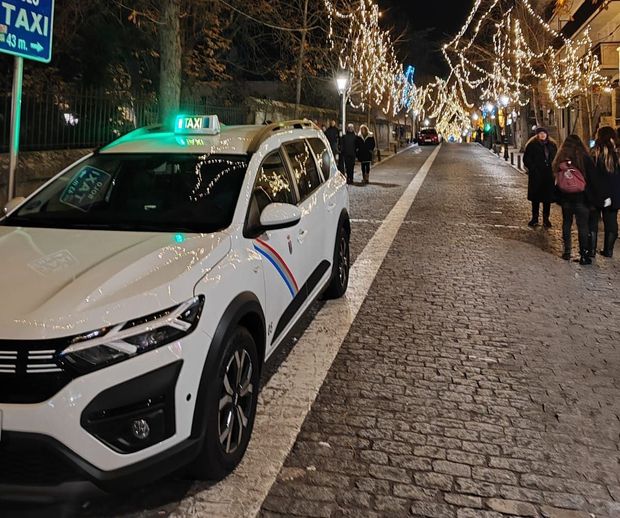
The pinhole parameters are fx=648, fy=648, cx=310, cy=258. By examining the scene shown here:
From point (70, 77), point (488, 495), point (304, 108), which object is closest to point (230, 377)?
point (488, 495)

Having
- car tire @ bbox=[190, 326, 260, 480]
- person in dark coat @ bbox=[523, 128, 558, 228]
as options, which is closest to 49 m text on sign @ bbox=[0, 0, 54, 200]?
car tire @ bbox=[190, 326, 260, 480]

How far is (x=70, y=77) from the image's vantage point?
48.6 ft

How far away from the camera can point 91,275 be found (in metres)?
3.06

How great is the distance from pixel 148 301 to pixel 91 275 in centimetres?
37

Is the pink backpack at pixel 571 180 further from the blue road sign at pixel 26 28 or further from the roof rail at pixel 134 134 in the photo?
the blue road sign at pixel 26 28

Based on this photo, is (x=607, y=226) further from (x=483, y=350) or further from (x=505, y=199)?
(x=505, y=199)

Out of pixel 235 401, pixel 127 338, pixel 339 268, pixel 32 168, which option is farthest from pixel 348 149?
pixel 127 338

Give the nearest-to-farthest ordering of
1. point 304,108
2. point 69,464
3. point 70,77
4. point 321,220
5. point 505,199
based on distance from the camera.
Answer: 1. point 69,464
2. point 321,220
3. point 70,77
4. point 505,199
5. point 304,108

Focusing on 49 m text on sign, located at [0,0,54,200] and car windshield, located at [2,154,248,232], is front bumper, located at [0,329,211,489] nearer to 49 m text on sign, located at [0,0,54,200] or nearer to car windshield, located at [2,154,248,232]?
car windshield, located at [2,154,248,232]

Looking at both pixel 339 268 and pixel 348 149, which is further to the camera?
pixel 348 149

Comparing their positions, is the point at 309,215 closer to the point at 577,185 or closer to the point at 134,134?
the point at 134,134

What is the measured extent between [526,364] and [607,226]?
5.12 metres

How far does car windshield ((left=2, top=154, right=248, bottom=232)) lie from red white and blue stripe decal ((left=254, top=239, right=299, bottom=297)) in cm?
25

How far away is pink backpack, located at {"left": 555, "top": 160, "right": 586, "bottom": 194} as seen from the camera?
8906 mm
